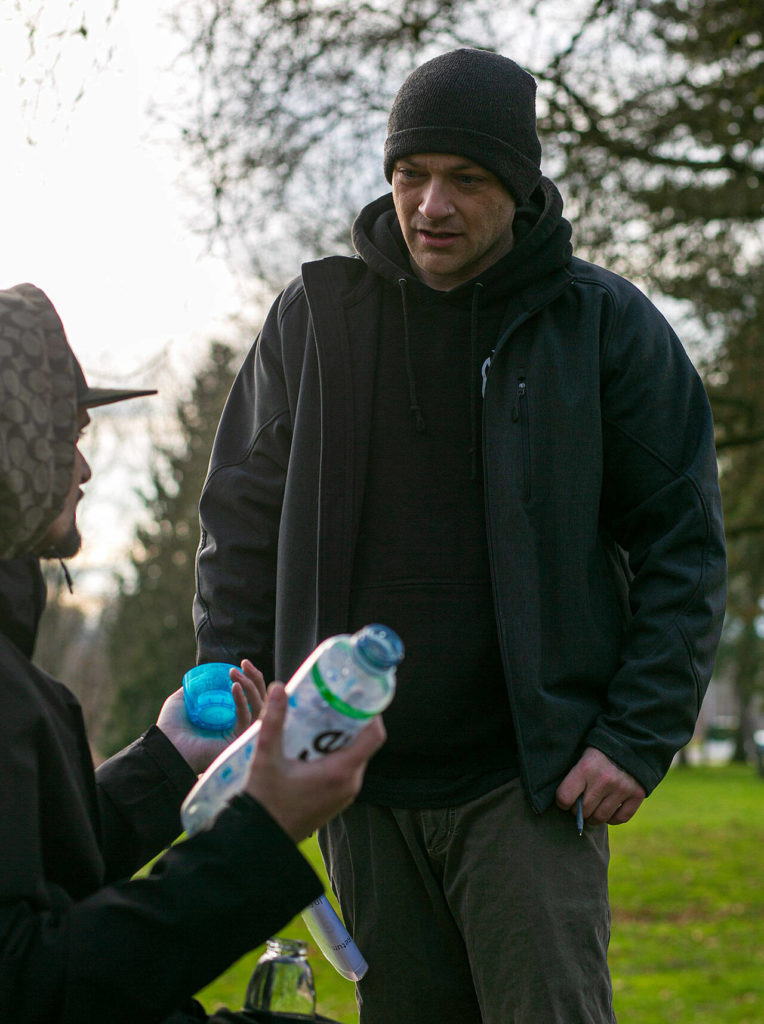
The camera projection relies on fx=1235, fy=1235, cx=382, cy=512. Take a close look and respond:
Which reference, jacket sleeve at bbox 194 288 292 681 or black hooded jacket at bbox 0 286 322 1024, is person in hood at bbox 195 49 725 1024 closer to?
jacket sleeve at bbox 194 288 292 681

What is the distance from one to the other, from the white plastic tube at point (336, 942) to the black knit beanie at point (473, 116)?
1631 millimetres

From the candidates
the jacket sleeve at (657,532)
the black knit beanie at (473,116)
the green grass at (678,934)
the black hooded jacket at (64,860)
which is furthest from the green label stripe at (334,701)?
the green grass at (678,934)

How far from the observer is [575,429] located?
8.82 feet

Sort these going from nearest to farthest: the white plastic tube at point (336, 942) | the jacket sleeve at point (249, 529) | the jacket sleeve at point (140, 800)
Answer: the jacket sleeve at point (140, 800), the white plastic tube at point (336, 942), the jacket sleeve at point (249, 529)

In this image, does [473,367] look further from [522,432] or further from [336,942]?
[336,942]

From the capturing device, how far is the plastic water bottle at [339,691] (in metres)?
1.54

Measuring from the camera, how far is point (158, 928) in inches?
61.1

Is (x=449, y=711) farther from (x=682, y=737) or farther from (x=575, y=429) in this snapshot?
(x=575, y=429)

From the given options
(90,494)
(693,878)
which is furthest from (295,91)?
(90,494)

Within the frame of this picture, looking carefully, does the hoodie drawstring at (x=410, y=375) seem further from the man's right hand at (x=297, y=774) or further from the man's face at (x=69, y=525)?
the man's right hand at (x=297, y=774)

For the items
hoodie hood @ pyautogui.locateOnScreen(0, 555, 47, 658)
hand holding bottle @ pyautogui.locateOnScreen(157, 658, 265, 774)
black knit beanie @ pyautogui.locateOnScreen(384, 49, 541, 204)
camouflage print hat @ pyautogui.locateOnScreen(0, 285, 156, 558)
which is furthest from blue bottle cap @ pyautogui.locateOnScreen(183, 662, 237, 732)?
black knit beanie @ pyautogui.locateOnScreen(384, 49, 541, 204)

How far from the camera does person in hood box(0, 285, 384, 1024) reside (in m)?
1.54

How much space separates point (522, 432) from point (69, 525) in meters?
1.15

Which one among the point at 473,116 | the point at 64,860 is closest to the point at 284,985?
the point at 64,860
